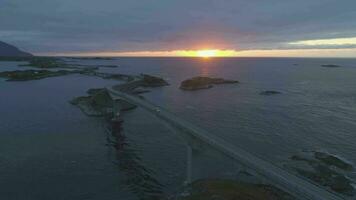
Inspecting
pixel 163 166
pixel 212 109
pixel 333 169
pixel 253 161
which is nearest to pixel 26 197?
pixel 163 166

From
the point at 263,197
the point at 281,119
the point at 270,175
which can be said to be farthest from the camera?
the point at 281,119

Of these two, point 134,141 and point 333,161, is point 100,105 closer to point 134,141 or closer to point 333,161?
point 134,141

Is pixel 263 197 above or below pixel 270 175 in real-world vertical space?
below

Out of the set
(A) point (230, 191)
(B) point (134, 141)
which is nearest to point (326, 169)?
(A) point (230, 191)

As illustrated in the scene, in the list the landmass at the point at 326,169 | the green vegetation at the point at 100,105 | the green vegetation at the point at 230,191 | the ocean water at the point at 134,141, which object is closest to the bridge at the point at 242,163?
the green vegetation at the point at 230,191

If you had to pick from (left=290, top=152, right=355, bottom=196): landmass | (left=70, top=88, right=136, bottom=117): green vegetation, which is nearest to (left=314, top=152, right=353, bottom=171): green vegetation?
(left=290, top=152, right=355, bottom=196): landmass

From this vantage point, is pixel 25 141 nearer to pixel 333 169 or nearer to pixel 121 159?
pixel 121 159

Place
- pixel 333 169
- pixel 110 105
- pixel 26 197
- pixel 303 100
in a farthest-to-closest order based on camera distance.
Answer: pixel 303 100 → pixel 110 105 → pixel 333 169 → pixel 26 197
